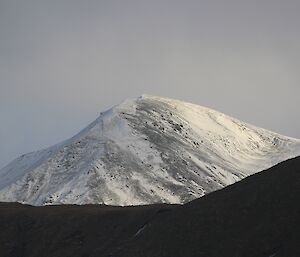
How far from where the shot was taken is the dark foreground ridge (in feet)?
140

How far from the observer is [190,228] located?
48312 mm

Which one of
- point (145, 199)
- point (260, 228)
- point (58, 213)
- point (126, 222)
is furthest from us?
point (145, 199)

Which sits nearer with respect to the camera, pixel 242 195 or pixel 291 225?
pixel 291 225

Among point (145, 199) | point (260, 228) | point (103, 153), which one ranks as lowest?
point (145, 199)

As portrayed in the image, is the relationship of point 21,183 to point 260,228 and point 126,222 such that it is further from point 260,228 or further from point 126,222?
point 260,228

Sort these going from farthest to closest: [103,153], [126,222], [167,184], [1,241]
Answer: [103,153] → [167,184] → [1,241] → [126,222]

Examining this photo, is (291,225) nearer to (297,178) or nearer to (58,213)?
(297,178)

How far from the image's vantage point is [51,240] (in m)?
65.6

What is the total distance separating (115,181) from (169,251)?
→ 137m

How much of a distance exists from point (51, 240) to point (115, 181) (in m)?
116

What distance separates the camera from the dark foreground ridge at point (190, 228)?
140 feet

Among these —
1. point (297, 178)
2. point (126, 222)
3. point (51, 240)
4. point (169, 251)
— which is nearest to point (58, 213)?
point (51, 240)

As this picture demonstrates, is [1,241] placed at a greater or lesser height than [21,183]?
greater

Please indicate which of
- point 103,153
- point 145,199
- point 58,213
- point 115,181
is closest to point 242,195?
point 58,213
